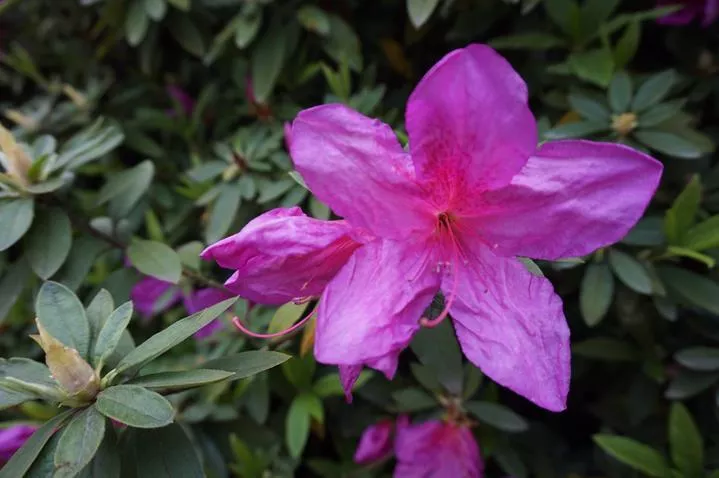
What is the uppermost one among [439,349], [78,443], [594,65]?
[594,65]

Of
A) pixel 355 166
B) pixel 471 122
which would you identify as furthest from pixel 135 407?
pixel 471 122

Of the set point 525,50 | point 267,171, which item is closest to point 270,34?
point 267,171

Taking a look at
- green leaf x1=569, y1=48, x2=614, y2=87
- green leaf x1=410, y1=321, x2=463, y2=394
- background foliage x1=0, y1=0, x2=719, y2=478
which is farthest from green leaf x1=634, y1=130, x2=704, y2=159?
green leaf x1=410, y1=321, x2=463, y2=394

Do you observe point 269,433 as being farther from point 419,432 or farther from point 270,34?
point 270,34

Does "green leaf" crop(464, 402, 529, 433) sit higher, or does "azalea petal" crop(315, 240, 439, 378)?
"azalea petal" crop(315, 240, 439, 378)

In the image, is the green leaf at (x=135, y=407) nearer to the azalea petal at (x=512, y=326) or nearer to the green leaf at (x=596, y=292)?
the azalea petal at (x=512, y=326)

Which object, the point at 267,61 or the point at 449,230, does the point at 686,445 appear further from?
the point at 267,61

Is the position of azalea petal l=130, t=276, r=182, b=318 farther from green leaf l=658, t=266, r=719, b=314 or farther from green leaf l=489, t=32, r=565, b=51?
green leaf l=658, t=266, r=719, b=314
